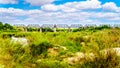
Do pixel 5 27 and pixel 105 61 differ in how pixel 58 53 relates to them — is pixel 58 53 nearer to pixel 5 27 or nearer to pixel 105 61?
pixel 105 61

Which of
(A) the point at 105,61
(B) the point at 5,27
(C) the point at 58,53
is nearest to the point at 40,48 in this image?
(C) the point at 58,53

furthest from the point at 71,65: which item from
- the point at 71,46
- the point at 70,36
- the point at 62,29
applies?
the point at 62,29

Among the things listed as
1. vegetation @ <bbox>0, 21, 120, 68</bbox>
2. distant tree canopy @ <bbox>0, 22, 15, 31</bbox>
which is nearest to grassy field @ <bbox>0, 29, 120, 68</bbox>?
vegetation @ <bbox>0, 21, 120, 68</bbox>

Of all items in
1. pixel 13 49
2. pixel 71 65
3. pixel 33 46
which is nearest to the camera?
pixel 71 65

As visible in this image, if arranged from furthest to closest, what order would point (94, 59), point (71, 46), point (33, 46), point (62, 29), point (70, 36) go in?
point (62, 29), point (70, 36), point (71, 46), point (33, 46), point (94, 59)

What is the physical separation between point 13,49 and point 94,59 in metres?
4.32

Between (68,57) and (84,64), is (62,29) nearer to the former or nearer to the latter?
(68,57)

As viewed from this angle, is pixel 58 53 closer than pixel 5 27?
Yes

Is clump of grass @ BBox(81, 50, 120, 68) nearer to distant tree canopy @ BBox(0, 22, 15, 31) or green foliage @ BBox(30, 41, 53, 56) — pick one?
green foliage @ BBox(30, 41, 53, 56)

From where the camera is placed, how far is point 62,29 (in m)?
33.2

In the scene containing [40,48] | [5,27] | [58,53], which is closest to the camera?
[58,53]

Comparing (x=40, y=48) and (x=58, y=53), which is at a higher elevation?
(x=40, y=48)

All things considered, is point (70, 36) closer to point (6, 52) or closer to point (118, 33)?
point (118, 33)

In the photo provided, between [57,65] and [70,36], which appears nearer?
[57,65]
